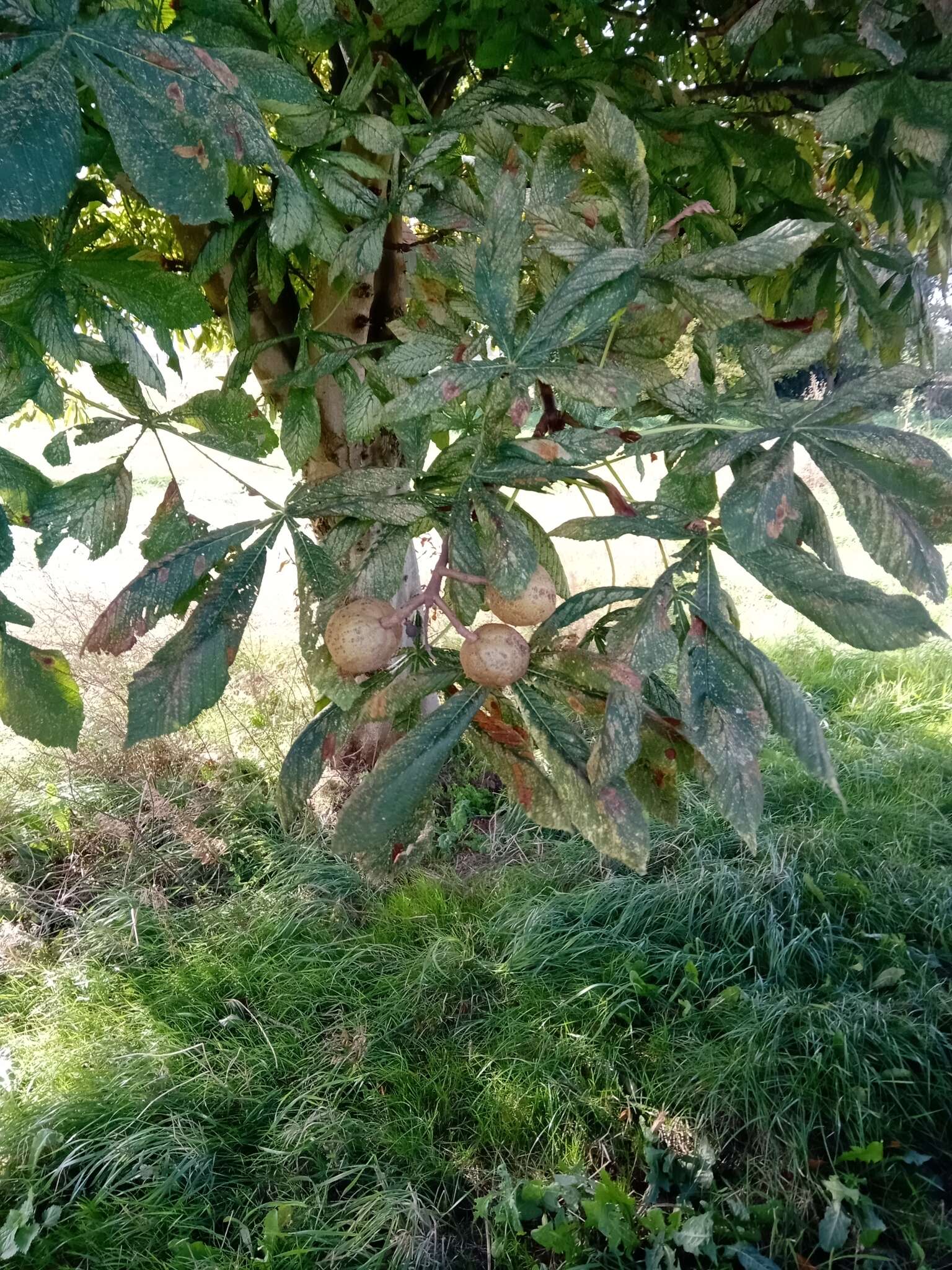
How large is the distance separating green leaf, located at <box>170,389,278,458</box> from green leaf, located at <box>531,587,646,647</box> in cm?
37

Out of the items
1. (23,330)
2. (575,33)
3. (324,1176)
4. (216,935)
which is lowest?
(324,1176)

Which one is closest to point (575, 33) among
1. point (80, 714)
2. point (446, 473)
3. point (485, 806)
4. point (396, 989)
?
point (446, 473)

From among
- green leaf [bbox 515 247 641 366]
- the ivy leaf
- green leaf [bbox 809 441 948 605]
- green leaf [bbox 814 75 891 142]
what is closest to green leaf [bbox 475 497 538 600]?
green leaf [bbox 515 247 641 366]

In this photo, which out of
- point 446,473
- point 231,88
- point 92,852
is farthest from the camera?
point 92,852

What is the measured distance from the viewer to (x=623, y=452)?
667mm

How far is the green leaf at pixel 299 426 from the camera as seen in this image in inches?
44.8

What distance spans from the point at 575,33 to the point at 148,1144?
2367 mm

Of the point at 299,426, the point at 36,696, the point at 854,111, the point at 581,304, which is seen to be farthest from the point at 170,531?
the point at 854,111

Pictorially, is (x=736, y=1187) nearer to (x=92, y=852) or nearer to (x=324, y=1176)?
(x=324, y=1176)

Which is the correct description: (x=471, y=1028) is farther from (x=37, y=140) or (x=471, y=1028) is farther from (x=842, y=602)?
(x=37, y=140)

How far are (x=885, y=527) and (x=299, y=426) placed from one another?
77 centimetres

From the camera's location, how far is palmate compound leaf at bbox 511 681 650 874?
64cm

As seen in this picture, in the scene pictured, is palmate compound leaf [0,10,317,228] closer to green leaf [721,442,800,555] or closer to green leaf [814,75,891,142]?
green leaf [721,442,800,555]

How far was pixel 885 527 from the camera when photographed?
0.63m
